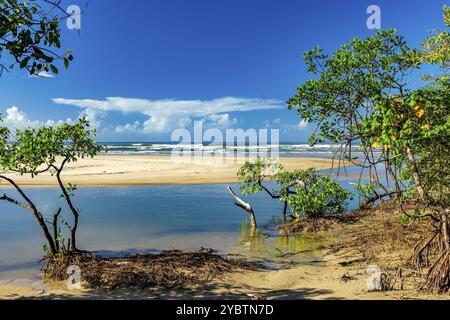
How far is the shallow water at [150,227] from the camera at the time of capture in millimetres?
13508

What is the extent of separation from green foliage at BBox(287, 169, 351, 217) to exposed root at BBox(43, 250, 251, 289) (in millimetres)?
6883

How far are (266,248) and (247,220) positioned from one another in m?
4.84

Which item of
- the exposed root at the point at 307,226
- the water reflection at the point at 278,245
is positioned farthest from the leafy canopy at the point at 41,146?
the exposed root at the point at 307,226

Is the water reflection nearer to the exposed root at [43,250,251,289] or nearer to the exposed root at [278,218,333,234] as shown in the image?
the exposed root at [278,218,333,234]

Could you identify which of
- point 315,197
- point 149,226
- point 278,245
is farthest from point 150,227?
point 315,197

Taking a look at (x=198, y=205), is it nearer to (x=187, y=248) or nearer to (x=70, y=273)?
(x=187, y=248)

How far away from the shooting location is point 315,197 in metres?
16.9

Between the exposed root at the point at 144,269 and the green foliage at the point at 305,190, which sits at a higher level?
the green foliage at the point at 305,190

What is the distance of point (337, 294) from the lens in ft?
27.9

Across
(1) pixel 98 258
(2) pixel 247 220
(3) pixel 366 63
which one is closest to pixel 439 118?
(3) pixel 366 63

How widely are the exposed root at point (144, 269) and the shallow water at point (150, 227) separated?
1.50 metres

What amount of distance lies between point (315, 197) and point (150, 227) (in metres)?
7.56

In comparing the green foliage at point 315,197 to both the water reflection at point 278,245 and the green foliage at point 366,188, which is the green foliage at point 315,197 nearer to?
the water reflection at point 278,245

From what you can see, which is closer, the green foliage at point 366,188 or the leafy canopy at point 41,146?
the leafy canopy at point 41,146
